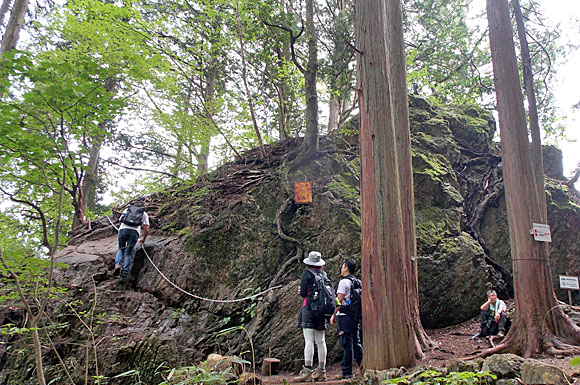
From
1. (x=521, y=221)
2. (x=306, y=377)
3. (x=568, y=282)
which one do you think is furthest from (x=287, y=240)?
(x=568, y=282)

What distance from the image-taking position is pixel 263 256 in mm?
7465

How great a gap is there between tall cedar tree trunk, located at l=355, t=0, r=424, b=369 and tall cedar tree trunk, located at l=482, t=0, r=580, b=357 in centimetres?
137

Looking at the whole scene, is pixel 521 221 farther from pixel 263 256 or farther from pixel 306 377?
pixel 263 256

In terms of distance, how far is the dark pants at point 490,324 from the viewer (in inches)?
237

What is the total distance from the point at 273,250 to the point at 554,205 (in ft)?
23.3

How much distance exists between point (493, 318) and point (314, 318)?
352 cm

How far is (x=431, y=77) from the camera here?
13953 millimetres

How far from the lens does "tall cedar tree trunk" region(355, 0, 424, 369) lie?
4457 millimetres

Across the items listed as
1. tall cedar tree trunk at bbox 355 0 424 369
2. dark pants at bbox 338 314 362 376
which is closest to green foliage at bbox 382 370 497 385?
tall cedar tree trunk at bbox 355 0 424 369

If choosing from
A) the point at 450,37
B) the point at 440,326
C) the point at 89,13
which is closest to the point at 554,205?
the point at 440,326

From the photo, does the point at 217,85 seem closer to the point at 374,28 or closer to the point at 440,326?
the point at 374,28

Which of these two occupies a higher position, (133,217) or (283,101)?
(283,101)

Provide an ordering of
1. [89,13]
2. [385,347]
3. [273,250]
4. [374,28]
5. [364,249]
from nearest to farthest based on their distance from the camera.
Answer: [385,347] < [364,249] < [374,28] < [273,250] < [89,13]

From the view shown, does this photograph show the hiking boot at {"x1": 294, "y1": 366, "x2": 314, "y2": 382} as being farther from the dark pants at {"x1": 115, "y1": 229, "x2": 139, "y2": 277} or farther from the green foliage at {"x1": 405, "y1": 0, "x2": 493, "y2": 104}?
the green foliage at {"x1": 405, "y1": 0, "x2": 493, "y2": 104}
